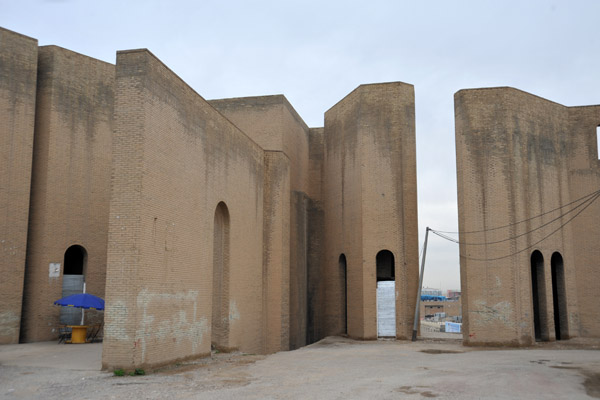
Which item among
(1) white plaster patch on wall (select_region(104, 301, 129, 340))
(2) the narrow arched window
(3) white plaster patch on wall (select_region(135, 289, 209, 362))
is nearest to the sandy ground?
(3) white plaster patch on wall (select_region(135, 289, 209, 362))

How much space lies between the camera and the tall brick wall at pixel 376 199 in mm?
22047

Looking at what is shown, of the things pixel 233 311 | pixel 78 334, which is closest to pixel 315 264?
pixel 233 311

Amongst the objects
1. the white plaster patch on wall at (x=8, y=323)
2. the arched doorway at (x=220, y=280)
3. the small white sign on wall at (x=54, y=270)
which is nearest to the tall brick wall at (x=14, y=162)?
the white plaster patch on wall at (x=8, y=323)

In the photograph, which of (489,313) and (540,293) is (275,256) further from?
(540,293)

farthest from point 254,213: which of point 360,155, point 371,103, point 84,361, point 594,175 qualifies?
point 594,175

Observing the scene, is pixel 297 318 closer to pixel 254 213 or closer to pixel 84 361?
pixel 254 213

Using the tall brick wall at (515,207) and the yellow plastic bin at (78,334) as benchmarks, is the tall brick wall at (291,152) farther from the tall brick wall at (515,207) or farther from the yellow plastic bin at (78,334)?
the yellow plastic bin at (78,334)

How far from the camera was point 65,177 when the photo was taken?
1944 cm

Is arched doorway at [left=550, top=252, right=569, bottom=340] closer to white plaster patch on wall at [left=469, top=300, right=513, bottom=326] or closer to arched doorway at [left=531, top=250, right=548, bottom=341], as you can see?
arched doorway at [left=531, top=250, right=548, bottom=341]

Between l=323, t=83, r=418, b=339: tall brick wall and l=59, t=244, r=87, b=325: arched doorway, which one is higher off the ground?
l=323, t=83, r=418, b=339: tall brick wall

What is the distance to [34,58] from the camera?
18.7 meters

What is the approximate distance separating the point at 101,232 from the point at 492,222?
572 inches

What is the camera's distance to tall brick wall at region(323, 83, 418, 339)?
22.0 metres

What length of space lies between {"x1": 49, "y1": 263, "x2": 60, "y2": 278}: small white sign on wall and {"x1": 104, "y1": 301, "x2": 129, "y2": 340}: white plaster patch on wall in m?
7.85
